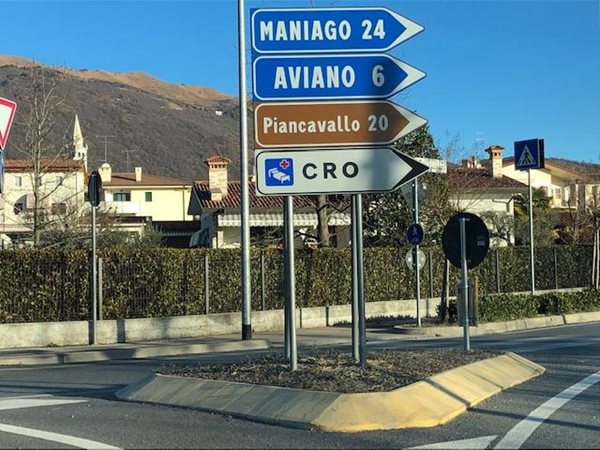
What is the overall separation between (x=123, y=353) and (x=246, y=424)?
29.3 ft

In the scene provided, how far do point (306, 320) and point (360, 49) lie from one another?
13.5 meters

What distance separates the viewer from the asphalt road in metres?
6.72

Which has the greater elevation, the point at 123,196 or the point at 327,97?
the point at 123,196

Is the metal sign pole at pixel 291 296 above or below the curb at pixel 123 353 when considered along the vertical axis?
above

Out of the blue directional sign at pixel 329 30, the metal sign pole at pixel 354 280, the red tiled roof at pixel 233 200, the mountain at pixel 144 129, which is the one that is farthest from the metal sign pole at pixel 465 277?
the mountain at pixel 144 129

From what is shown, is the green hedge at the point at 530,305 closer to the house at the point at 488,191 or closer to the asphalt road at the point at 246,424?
Result: the house at the point at 488,191

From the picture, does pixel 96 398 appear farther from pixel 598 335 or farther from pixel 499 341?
pixel 598 335

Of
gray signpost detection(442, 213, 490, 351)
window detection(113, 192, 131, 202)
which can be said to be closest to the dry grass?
gray signpost detection(442, 213, 490, 351)

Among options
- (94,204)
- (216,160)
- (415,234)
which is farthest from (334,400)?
(216,160)

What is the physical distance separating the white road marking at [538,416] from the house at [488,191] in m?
22.8

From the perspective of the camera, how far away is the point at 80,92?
545 ft

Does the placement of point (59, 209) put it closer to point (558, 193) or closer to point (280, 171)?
point (280, 171)

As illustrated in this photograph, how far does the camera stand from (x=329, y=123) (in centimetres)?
888

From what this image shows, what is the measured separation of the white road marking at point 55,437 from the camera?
673 centimetres
